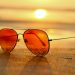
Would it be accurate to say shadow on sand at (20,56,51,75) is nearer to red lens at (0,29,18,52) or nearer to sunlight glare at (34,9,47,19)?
red lens at (0,29,18,52)

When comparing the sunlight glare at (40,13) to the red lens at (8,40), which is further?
the sunlight glare at (40,13)

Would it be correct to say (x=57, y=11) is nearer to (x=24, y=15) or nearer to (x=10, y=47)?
(x=24, y=15)

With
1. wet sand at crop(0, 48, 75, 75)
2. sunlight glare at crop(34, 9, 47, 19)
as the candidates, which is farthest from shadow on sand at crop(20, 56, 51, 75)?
sunlight glare at crop(34, 9, 47, 19)

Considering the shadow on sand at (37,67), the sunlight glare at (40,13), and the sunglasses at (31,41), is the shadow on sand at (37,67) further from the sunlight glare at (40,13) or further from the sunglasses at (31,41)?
the sunlight glare at (40,13)

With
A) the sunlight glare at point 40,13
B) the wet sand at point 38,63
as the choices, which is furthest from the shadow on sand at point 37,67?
the sunlight glare at point 40,13

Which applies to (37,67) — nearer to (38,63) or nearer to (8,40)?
(38,63)

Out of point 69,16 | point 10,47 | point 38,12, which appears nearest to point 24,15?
point 38,12
